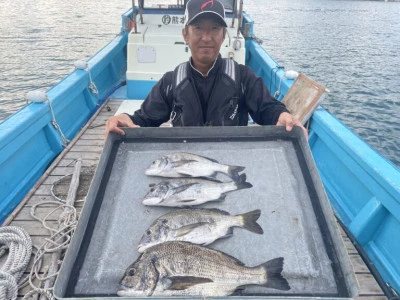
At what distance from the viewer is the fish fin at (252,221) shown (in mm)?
1938

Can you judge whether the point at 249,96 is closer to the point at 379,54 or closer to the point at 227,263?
the point at 227,263

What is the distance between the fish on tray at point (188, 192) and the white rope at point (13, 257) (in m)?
1.53

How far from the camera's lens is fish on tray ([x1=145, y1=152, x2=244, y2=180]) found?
2.36 metres

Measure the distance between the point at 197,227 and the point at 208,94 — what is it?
1.52m

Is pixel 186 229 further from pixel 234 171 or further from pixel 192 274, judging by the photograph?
pixel 234 171

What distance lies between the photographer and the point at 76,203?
3.82 m

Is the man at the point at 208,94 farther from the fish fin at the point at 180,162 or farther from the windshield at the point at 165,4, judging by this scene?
the windshield at the point at 165,4

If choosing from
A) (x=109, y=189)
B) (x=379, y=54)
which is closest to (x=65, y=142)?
(x=109, y=189)

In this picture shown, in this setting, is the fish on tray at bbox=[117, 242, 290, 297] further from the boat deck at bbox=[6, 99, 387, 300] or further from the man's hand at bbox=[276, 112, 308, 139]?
the boat deck at bbox=[6, 99, 387, 300]

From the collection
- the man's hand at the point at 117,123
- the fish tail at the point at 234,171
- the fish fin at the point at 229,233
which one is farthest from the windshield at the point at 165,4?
the fish fin at the point at 229,233

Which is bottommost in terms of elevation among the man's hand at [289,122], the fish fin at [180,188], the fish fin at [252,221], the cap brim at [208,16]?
the fish fin at [252,221]

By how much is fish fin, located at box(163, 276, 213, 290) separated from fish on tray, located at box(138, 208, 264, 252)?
26cm

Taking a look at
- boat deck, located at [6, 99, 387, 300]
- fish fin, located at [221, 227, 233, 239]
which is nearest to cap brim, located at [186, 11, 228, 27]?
fish fin, located at [221, 227, 233, 239]

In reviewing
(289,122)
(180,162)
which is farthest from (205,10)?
(180,162)
